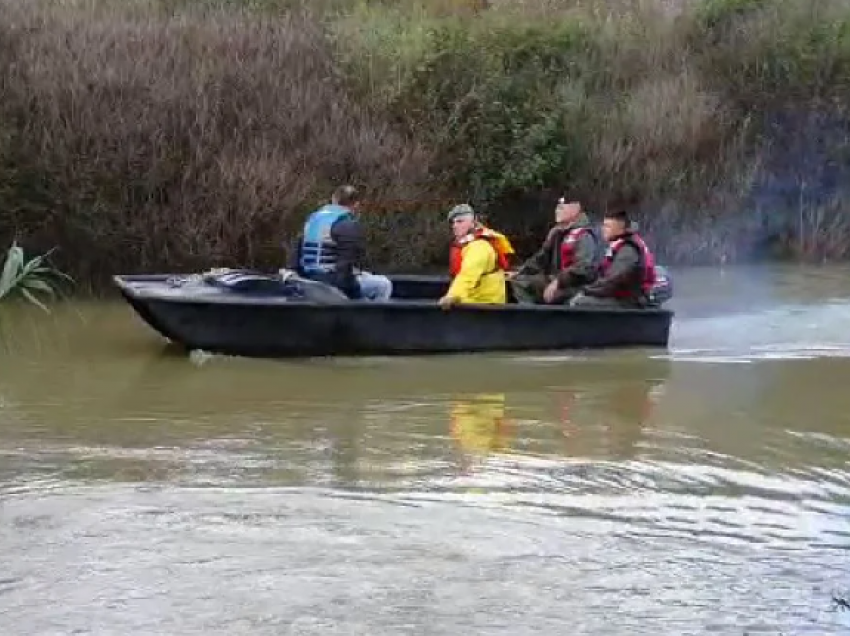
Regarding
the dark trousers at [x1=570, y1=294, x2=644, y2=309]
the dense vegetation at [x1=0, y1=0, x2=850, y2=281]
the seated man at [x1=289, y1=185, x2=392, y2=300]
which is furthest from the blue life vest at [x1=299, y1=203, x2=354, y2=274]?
the dense vegetation at [x1=0, y1=0, x2=850, y2=281]

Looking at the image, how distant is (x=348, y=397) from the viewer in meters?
10.4

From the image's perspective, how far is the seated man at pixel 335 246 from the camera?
39.1 ft

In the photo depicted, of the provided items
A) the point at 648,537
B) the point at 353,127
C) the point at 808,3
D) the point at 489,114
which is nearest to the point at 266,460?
the point at 648,537

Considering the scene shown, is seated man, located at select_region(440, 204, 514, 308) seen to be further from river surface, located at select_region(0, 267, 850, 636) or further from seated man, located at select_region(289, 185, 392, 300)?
seated man, located at select_region(289, 185, 392, 300)

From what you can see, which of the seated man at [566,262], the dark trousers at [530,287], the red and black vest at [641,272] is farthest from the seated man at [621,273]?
the dark trousers at [530,287]

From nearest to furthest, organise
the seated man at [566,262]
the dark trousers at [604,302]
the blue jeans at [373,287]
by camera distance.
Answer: the dark trousers at [604,302] → the blue jeans at [373,287] → the seated man at [566,262]

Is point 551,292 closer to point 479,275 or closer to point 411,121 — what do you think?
point 479,275

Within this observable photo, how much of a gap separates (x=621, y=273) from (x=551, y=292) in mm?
715

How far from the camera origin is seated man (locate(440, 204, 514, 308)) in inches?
468

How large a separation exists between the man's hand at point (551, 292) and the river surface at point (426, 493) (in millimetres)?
775

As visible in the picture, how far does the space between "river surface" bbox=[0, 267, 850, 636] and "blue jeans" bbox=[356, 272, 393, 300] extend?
0.86 meters

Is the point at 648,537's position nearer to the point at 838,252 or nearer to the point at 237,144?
the point at 237,144

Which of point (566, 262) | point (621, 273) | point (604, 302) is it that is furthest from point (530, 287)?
point (621, 273)

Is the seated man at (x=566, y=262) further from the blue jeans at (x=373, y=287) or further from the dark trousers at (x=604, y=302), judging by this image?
the blue jeans at (x=373, y=287)
